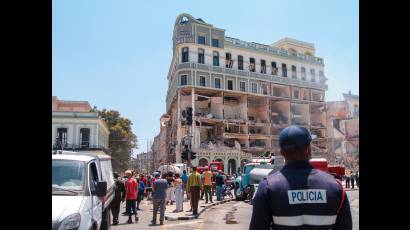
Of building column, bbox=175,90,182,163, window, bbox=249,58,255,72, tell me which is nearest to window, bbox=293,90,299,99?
window, bbox=249,58,255,72

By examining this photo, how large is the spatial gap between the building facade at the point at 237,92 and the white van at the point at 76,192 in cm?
4372

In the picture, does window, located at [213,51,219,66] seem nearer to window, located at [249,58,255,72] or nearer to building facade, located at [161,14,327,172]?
building facade, located at [161,14,327,172]

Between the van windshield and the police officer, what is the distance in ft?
16.0

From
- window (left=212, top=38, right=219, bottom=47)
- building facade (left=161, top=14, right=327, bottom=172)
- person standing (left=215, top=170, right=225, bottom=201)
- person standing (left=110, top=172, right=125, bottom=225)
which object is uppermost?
window (left=212, top=38, right=219, bottom=47)

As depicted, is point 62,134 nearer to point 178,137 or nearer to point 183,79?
point 178,137

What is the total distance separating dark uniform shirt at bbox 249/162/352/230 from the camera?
114 inches

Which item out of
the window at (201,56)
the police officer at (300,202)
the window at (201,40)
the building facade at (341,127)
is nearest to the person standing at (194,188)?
the police officer at (300,202)

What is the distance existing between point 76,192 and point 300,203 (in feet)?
16.1

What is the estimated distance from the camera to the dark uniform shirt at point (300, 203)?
9.48ft

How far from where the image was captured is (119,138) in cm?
7238

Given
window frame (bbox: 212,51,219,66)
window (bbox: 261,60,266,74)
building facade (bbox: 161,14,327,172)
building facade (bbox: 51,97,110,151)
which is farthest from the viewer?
window (bbox: 261,60,266,74)

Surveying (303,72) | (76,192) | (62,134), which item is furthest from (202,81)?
(76,192)
